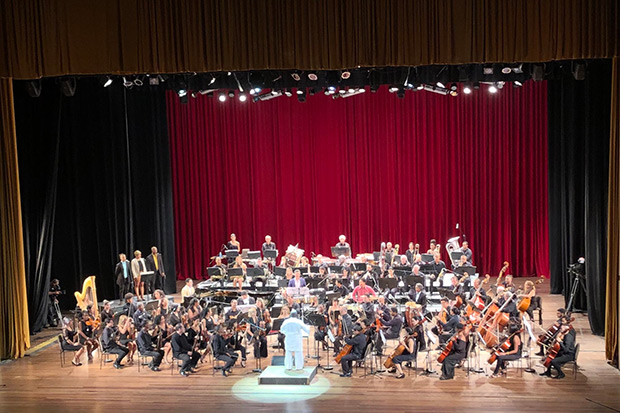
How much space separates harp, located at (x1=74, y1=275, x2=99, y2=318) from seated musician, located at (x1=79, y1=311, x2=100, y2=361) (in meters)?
1.13

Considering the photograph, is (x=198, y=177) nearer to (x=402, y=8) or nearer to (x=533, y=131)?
(x=533, y=131)

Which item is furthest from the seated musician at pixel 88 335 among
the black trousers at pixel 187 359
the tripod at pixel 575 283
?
the tripod at pixel 575 283

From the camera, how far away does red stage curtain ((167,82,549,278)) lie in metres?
21.6

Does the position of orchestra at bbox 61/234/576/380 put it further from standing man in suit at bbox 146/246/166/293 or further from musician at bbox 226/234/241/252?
musician at bbox 226/234/241/252

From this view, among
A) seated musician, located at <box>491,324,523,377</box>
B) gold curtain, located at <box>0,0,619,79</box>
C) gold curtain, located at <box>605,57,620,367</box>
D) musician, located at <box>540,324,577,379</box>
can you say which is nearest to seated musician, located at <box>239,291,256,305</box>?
gold curtain, located at <box>0,0,619,79</box>

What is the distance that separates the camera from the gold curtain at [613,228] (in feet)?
41.3

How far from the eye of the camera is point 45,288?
55.0 ft

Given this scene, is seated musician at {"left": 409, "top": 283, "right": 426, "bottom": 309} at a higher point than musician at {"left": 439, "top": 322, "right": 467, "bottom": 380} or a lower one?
higher

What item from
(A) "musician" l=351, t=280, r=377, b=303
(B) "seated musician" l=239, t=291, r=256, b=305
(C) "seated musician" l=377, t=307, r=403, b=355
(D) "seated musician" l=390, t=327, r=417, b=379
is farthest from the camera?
(A) "musician" l=351, t=280, r=377, b=303

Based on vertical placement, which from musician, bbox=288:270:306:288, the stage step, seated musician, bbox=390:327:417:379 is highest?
musician, bbox=288:270:306:288

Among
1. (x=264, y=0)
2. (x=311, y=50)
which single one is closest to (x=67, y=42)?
(x=264, y=0)

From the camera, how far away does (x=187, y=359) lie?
1293cm

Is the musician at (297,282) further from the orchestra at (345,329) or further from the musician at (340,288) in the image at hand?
the musician at (340,288)

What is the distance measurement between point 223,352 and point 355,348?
2466 millimetres
